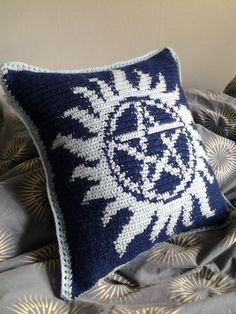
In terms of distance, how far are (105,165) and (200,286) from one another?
27cm

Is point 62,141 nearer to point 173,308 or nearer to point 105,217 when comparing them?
point 105,217

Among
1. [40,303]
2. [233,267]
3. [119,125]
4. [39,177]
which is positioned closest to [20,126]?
[39,177]

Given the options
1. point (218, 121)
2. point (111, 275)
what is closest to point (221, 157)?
point (218, 121)

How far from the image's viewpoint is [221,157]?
0.86 metres

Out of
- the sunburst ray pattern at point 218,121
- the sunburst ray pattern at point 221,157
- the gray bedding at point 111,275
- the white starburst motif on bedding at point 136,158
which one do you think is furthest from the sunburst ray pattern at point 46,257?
the sunburst ray pattern at point 218,121

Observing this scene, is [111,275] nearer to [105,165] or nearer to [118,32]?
[105,165]

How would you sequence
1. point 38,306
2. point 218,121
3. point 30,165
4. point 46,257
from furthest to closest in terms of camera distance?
point 218,121 → point 30,165 → point 46,257 → point 38,306

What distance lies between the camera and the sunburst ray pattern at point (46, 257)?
0.63m

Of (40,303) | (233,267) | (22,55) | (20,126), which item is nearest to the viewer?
(40,303)

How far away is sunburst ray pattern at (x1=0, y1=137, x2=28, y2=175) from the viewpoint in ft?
2.70

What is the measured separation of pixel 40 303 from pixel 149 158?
0.94 ft

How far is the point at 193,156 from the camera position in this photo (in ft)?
2.26

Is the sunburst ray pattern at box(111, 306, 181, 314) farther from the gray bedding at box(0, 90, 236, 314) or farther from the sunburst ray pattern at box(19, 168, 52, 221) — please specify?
the sunburst ray pattern at box(19, 168, 52, 221)

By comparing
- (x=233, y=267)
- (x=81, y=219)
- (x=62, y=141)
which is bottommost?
(x=233, y=267)
